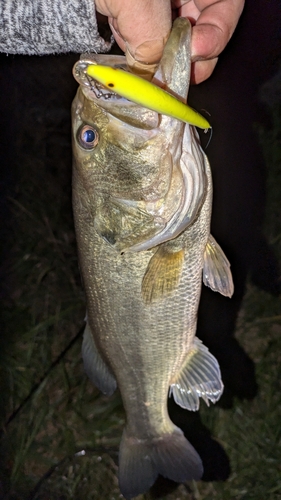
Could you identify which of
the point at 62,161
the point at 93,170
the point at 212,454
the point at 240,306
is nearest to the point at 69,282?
the point at 62,161

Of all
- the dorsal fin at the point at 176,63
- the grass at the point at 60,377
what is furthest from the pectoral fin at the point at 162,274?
the grass at the point at 60,377

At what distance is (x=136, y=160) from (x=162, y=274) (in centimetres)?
40

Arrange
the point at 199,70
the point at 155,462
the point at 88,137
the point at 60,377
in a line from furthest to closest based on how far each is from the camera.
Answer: the point at 60,377 < the point at 155,462 < the point at 199,70 < the point at 88,137

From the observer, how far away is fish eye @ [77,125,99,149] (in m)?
1.18

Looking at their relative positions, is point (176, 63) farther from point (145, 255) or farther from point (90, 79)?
point (145, 255)

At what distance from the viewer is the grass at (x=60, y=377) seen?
263 centimetres

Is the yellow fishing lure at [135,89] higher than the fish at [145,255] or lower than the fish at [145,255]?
higher

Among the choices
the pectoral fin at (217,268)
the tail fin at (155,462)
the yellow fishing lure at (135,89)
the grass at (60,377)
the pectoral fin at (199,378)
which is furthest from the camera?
the grass at (60,377)

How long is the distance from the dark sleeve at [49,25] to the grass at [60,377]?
1275mm

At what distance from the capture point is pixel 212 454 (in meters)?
2.63

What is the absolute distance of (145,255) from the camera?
1.40 metres

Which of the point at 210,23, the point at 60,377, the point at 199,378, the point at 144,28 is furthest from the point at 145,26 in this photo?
the point at 60,377

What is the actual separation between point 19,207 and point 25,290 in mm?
538

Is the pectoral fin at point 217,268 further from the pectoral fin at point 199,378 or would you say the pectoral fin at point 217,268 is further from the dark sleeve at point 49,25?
the dark sleeve at point 49,25
